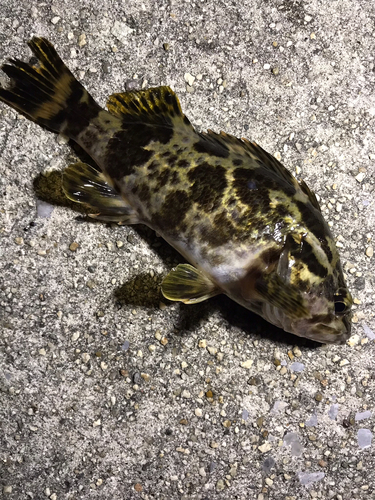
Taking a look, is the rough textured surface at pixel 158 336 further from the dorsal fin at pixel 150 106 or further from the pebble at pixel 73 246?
the dorsal fin at pixel 150 106

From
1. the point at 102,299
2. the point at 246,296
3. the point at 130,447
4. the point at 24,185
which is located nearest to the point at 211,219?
the point at 246,296

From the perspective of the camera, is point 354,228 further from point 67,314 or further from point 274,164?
point 67,314

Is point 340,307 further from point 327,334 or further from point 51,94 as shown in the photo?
point 51,94

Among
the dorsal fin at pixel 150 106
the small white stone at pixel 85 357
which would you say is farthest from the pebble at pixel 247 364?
the dorsal fin at pixel 150 106

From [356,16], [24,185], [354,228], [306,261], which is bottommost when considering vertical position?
[354,228]

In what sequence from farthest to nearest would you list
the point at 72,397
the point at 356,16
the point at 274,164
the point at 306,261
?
the point at 356,16 → the point at 72,397 → the point at 274,164 → the point at 306,261

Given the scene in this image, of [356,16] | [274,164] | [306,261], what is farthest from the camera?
[356,16]

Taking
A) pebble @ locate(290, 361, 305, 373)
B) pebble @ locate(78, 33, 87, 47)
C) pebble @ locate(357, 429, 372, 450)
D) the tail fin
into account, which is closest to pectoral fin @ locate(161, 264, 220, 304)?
pebble @ locate(290, 361, 305, 373)
